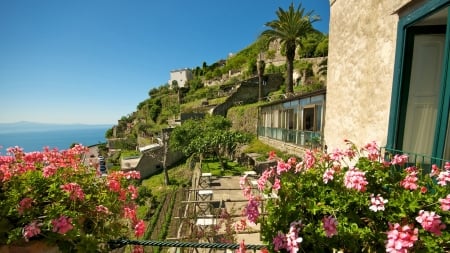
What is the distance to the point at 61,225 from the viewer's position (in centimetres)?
159

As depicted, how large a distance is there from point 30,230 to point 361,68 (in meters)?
4.15

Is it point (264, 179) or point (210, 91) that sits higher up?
point (210, 91)

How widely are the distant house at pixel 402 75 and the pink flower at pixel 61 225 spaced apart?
313cm

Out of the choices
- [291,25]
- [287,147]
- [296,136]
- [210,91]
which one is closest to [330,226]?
[296,136]

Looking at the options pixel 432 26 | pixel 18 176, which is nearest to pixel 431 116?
pixel 432 26

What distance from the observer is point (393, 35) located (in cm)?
293

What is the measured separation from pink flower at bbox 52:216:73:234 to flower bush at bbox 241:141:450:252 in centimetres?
131

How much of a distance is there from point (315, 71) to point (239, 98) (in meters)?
10.6

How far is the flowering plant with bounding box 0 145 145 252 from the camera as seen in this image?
1.64m

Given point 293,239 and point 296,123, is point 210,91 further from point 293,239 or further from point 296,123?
point 293,239

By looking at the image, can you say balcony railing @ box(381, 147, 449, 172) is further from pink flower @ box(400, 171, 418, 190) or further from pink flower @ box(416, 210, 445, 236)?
pink flower @ box(416, 210, 445, 236)

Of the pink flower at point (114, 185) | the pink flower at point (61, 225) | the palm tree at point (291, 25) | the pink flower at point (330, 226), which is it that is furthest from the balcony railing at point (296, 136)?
the pink flower at point (61, 225)

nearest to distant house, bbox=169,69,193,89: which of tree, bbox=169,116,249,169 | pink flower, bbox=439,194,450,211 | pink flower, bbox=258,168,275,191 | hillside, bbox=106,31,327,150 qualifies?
hillside, bbox=106,31,327,150

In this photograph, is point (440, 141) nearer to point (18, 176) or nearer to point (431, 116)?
point (431, 116)
